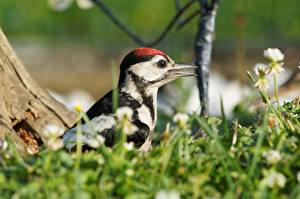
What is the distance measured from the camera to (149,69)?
5.52 metres

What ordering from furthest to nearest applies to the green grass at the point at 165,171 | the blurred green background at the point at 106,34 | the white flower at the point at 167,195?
the blurred green background at the point at 106,34, the green grass at the point at 165,171, the white flower at the point at 167,195

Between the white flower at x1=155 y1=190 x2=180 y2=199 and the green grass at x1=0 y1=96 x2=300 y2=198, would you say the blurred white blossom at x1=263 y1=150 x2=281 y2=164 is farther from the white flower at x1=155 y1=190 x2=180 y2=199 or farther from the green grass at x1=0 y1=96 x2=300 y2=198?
the white flower at x1=155 y1=190 x2=180 y2=199

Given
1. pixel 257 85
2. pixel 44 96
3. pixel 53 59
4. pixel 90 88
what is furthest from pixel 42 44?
pixel 257 85

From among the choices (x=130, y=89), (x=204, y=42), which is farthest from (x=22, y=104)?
(x=204, y=42)

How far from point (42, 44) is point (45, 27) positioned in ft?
1.54

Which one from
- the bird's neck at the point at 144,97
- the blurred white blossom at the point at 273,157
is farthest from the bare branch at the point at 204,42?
the blurred white blossom at the point at 273,157

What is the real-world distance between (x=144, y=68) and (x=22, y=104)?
0.73 meters

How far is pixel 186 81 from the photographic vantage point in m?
7.46

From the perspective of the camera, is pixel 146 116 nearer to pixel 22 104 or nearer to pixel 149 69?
pixel 149 69

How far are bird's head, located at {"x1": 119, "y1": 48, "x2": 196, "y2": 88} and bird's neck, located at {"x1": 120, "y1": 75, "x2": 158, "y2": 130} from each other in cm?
1

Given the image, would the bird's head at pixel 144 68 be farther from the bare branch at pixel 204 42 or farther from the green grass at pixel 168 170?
the green grass at pixel 168 170

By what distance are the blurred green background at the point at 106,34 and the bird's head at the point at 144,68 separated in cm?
416

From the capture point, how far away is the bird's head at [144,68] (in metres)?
5.43

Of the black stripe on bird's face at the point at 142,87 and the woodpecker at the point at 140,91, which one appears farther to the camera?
the black stripe on bird's face at the point at 142,87
